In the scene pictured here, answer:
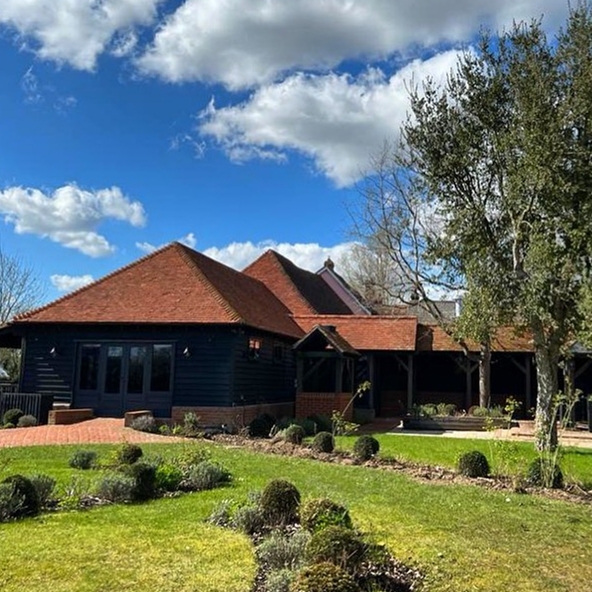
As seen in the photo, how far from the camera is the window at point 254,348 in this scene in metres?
19.9

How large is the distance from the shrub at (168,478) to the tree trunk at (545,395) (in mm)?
9030

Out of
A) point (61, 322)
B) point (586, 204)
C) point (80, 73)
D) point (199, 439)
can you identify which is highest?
point (80, 73)

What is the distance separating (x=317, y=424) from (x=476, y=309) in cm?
608

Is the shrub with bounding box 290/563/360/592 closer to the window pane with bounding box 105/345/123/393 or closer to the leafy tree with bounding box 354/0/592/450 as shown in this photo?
the leafy tree with bounding box 354/0/592/450

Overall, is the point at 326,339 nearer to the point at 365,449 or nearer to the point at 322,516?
the point at 365,449

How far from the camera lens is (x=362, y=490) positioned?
30.1 feet

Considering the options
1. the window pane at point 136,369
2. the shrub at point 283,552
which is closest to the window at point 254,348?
the window pane at point 136,369

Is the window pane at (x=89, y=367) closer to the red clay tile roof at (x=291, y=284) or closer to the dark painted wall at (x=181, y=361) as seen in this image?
the dark painted wall at (x=181, y=361)

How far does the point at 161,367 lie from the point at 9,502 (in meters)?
12.1

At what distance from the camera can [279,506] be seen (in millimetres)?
6969

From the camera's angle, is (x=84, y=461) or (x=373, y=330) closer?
(x=84, y=461)

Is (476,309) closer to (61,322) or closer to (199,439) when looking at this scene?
(199,439)

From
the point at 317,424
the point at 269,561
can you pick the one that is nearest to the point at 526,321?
the point at 317,424

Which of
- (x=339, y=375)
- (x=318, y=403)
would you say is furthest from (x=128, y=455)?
(x=339, y=375)
